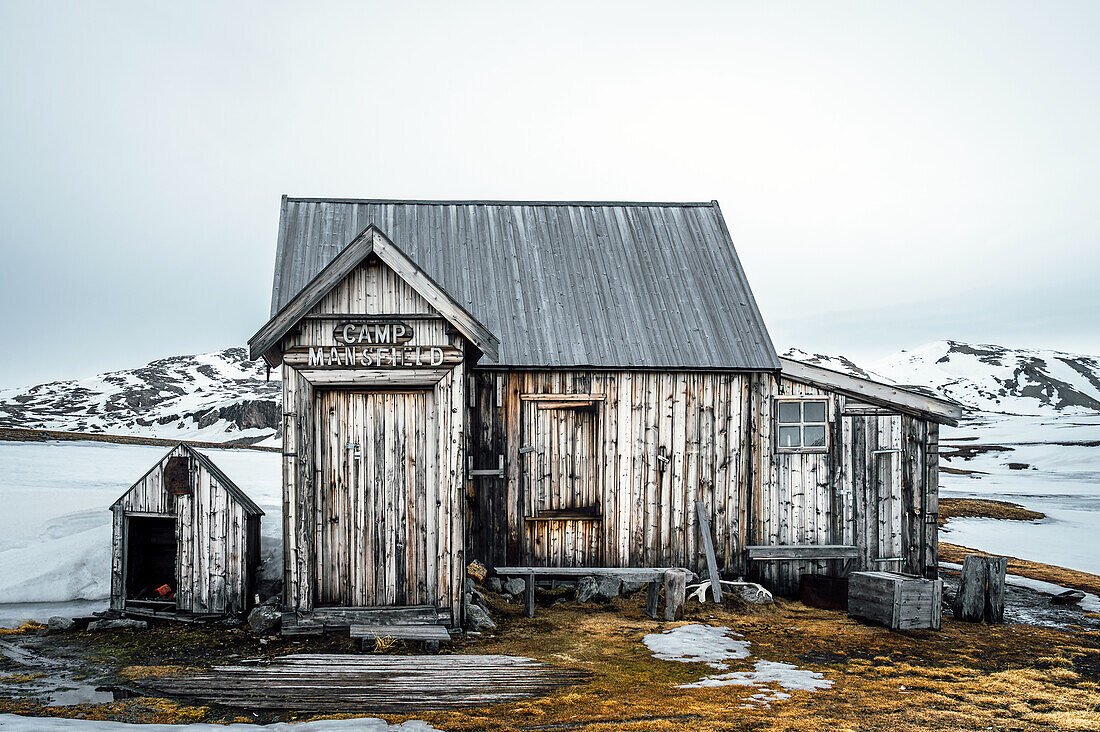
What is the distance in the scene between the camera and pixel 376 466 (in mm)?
10273

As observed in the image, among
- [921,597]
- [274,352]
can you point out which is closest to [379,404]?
[274,352]

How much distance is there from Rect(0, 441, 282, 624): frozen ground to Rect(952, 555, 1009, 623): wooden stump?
36.8ft

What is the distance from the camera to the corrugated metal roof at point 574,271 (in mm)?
13273

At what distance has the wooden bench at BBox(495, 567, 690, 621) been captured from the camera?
1114 centimetres

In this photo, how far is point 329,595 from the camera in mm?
10109

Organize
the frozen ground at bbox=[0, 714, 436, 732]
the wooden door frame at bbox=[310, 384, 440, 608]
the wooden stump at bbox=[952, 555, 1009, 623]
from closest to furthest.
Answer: the frozen ground at bbox=[0, 714, 436, 732] < the wooden door frame at bbox=[310, 384, 440, 608] < the wooden stump at bbox=[952, 555, 1009, 623]

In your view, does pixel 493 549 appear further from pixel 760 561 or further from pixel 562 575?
pixel 760 561

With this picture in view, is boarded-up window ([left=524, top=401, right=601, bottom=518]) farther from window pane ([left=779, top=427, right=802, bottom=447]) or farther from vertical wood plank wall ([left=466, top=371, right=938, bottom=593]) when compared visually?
window pane ([left=779, top=427, right=802, bottom=447])

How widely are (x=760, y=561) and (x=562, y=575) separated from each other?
363cm

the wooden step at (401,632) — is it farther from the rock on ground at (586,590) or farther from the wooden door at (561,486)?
the wooden door at (561,486)

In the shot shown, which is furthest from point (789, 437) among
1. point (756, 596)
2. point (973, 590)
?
point (973, 590)

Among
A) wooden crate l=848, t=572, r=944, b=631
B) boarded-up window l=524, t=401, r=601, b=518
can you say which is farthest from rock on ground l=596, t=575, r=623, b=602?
wooden crate l=848, t=572, r=944, b=631

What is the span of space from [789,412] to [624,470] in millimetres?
3279

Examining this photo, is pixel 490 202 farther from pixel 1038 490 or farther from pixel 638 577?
pixel 1038 490
